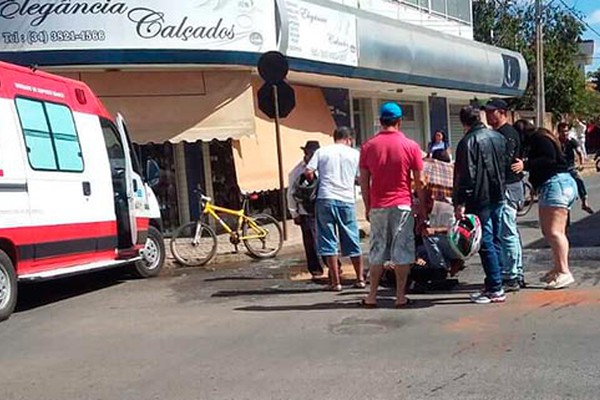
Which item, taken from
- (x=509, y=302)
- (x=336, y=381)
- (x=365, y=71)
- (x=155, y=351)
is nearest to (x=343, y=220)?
(x=509, y=302)

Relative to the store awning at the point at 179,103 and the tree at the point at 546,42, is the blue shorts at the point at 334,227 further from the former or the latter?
the tree at the point at 546,42

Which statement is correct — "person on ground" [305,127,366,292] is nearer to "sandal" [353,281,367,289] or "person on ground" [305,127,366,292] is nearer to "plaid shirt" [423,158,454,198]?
"sandal" [353,281,367,289]

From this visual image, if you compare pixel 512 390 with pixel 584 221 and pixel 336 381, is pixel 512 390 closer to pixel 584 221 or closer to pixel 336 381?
pixel 336 381

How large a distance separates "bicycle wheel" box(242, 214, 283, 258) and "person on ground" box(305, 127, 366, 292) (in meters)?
3.94

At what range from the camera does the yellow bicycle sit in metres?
12.5

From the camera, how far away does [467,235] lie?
754 cm

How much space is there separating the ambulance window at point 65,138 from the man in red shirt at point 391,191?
12.2 ft

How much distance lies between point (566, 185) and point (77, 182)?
549 centimetres

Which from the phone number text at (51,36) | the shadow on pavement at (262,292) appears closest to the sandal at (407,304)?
the shadow on pavement at (262,292)

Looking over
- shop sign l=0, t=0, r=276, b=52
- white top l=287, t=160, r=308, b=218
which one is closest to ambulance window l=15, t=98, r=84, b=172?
white top l=287, t=160, r=308, b=218

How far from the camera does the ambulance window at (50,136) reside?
8.88 m

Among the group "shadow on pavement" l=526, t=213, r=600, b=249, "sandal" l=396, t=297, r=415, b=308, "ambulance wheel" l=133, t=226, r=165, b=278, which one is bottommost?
"sandal" l=396, t=297, r=415, b=308

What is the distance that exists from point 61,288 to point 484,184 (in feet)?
19.9

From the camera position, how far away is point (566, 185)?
8008mm
